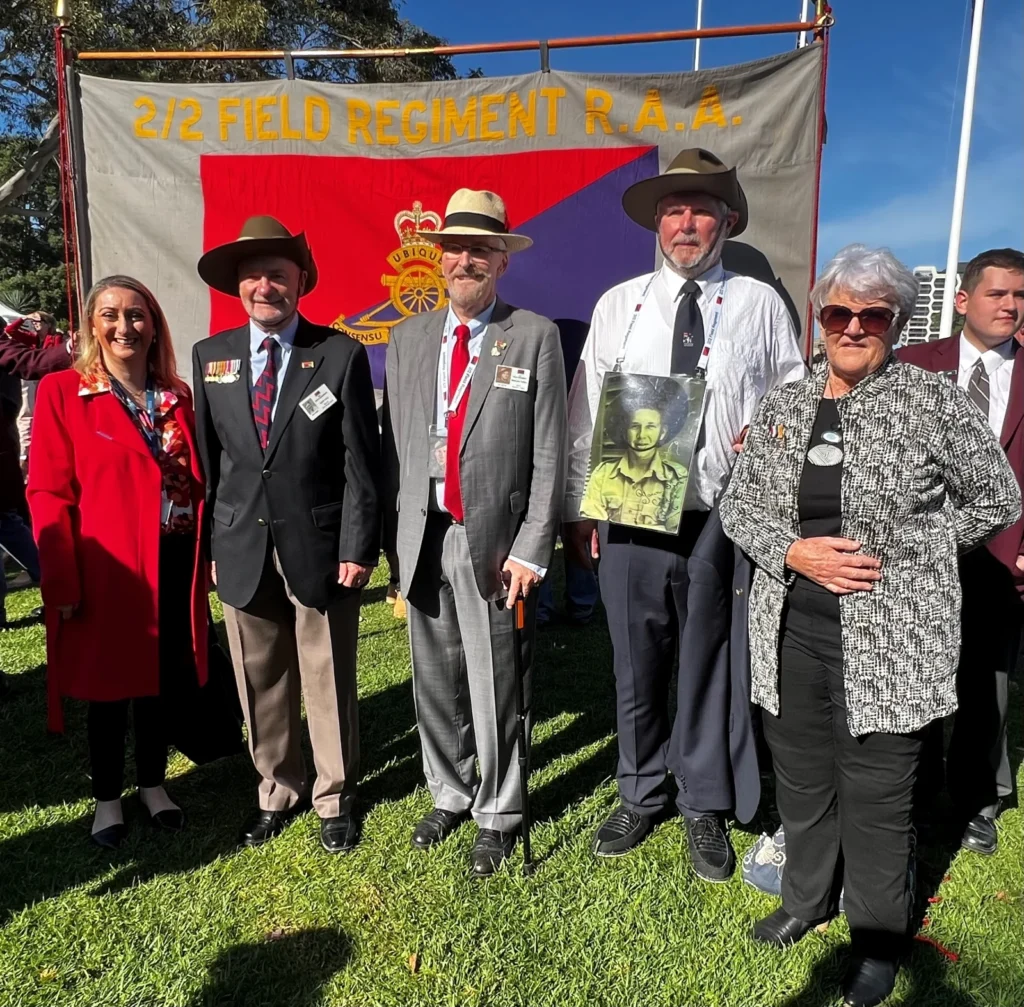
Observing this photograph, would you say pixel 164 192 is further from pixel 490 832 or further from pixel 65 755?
pixel 490 832

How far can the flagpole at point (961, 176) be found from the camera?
840 inches

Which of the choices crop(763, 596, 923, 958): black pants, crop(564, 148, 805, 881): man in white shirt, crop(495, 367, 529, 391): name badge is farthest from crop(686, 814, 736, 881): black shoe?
crop(495, 367, 529, 391): name badge

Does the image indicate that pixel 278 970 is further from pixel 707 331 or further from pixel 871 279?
pixel 871 279

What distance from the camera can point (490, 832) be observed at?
300 centimetres

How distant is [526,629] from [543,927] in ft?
3.36

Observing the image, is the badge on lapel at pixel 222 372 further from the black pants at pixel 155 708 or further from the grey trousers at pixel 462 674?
the grey trousers at pixel 462 674

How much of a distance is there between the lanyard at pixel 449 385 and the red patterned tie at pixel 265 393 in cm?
65

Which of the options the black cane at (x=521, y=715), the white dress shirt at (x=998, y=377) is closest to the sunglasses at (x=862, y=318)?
the white dress shirt at (x=998, y=377)

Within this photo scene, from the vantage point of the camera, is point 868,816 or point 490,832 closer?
point 868,816

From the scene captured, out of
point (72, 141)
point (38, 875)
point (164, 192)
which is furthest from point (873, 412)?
point (72, 141)

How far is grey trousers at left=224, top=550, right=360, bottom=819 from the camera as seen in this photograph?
2993mm

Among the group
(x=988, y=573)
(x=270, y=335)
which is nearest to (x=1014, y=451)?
(x=988, y=573)

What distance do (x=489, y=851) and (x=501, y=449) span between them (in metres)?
1.56

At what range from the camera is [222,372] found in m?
2.89
